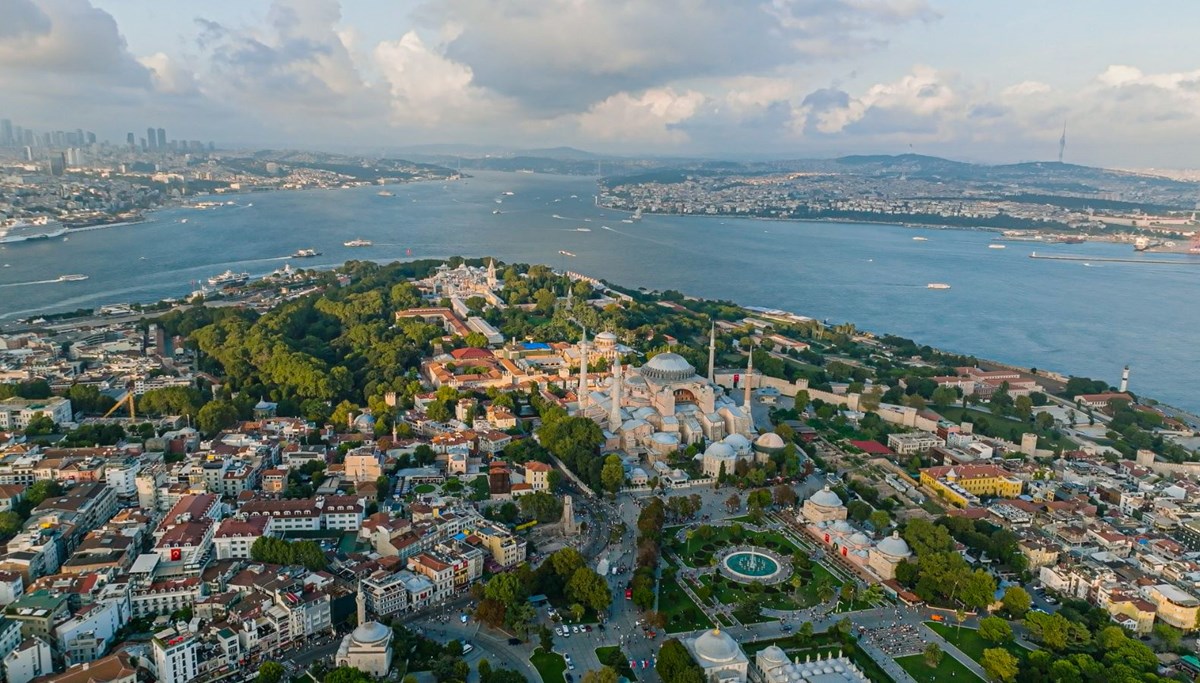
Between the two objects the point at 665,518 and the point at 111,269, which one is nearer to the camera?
the point at 665,518

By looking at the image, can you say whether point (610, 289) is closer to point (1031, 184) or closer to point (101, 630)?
point (101, 630)

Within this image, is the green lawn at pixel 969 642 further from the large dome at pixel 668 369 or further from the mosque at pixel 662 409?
the large dome at pixel 668 369

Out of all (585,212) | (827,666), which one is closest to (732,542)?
(827,666)

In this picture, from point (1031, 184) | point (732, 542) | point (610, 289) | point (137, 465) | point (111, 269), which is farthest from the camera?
point (1031, 184)

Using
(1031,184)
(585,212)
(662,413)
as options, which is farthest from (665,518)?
(1031,184)

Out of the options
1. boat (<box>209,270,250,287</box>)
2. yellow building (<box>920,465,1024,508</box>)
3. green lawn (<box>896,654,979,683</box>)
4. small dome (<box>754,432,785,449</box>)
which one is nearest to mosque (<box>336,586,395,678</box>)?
green lawn (<box>896,654,979,683</box>)

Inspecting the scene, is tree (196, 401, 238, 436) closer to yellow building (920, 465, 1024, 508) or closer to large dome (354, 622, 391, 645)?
large dome (354, 622, 391, 645)

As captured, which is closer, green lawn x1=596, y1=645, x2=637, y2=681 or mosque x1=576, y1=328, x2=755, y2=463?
green lawn x1=596, y1=645, x2=637, y2=681

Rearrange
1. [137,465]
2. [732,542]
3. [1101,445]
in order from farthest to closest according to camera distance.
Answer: [1101,445] < [137,465] < [732,542]
